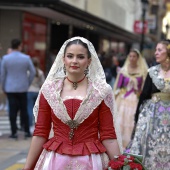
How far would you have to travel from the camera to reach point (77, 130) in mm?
3857

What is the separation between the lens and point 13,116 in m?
10.1

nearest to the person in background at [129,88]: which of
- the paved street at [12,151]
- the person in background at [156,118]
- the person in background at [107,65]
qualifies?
the paved street at [12,151]

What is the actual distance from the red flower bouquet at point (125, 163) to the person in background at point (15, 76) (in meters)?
6.43

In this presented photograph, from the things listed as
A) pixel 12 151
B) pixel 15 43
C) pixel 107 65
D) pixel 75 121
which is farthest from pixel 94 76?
pixel 107 65

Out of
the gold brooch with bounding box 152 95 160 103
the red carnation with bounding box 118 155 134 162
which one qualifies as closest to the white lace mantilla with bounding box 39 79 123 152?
the red carnation with bounding box 118 155 134 162

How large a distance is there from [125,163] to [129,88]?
6.91 m

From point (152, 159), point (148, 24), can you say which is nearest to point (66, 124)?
point (152, 159)

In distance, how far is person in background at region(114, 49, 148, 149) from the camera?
1035 centimetres

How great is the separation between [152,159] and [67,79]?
9.55ft

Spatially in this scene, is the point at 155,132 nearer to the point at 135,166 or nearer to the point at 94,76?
the point at 94,76

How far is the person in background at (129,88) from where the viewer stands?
10.4 m

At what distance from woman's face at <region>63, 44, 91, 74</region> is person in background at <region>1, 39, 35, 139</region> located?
19.9ft

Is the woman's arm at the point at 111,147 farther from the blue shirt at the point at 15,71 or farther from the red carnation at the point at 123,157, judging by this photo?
the blue shirt at the point at 15,71

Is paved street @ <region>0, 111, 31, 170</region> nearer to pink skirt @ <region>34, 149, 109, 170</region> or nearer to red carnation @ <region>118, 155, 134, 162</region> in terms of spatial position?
pink skirt @ <region>34, 149, 109, 170</region>
